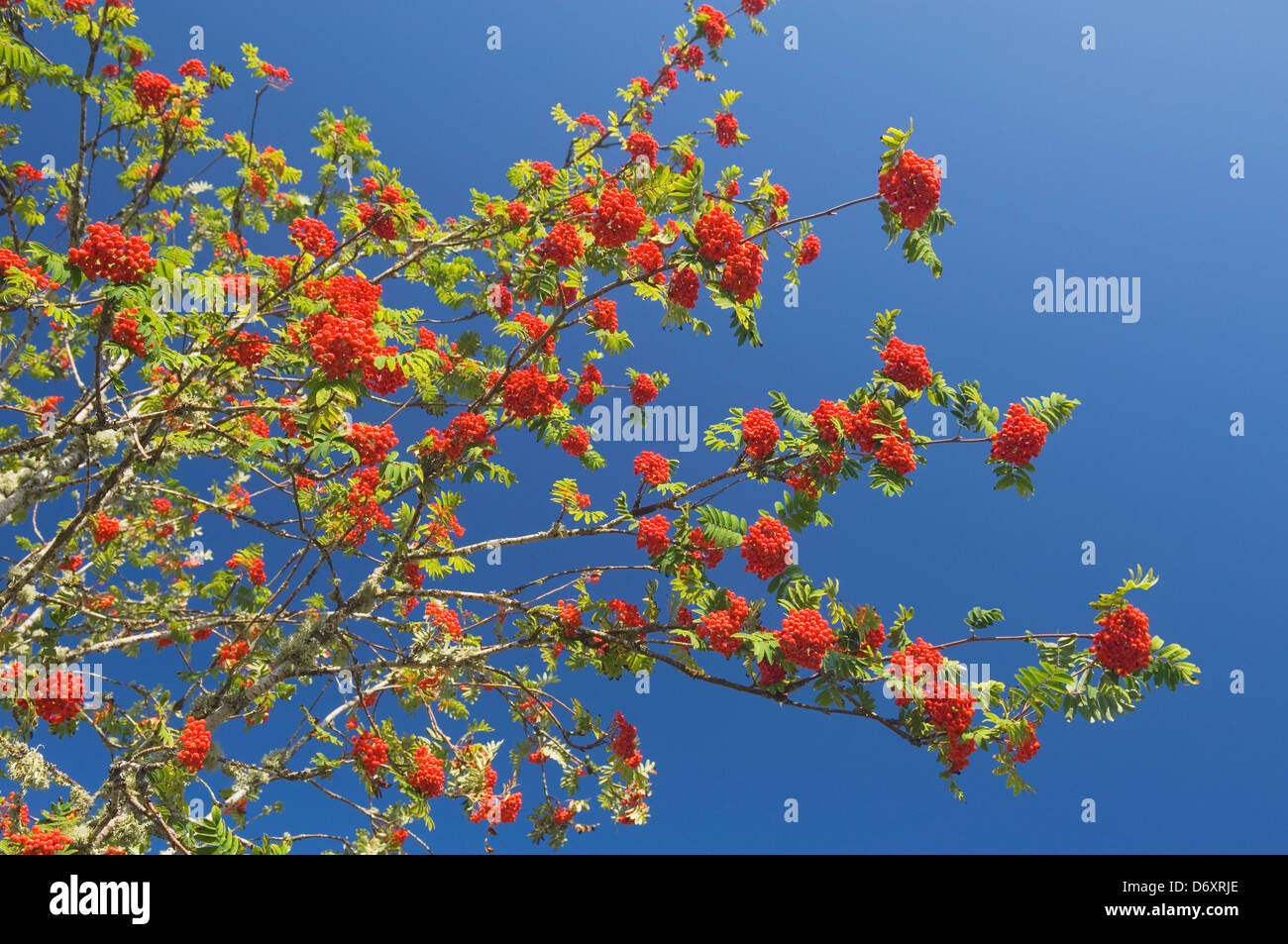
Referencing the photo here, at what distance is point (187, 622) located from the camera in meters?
6.62

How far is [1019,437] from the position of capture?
17.4 ft

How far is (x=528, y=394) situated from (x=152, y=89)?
6.02 m

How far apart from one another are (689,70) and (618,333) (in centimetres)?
468

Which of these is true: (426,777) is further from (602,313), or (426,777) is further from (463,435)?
(602,313)

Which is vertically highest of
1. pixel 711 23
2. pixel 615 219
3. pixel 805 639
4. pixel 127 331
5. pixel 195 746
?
pixel 711 23

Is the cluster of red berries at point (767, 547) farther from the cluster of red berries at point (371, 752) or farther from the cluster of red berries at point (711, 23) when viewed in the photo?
the cluster of red berries at point (711, 23)

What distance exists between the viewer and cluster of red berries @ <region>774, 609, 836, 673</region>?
16.1 feet

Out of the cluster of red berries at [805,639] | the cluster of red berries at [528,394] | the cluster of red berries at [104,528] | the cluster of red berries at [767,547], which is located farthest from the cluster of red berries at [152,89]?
the cluster of red berries at [805,639]

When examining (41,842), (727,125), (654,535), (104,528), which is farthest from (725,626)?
(104,528)

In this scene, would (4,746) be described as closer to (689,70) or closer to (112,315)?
(112,315)

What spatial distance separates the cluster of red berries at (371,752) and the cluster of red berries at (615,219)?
512 centimetres

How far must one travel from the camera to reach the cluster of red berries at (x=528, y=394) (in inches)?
239

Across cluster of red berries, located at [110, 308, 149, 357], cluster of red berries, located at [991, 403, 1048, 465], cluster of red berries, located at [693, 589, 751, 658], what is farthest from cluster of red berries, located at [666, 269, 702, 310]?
cluster of red berries, located at [110, 308, 149, 357]

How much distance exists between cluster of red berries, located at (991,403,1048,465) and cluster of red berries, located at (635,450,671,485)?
2.73 meters
